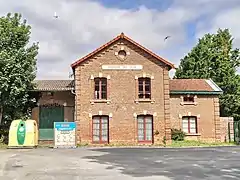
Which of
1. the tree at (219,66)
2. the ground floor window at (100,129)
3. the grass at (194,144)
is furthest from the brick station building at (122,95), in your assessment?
the tree at (219,66)

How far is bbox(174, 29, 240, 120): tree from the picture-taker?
4791cm

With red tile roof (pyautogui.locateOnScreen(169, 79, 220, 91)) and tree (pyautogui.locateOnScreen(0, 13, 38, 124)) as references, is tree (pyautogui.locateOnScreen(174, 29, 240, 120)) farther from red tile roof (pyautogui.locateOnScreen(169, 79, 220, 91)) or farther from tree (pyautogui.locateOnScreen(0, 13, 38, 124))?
tree (pyautogui.locateOnScreen(0, 13, 38, 124))

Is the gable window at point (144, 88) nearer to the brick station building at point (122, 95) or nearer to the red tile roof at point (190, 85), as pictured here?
the brick station building at point (122, 95)

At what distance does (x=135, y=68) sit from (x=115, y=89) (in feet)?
7.37

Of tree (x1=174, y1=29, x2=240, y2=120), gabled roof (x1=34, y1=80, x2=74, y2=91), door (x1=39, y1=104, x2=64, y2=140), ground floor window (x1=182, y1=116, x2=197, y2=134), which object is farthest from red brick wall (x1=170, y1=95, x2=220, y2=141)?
tree (x1=174, y1=29, x2=240, y2=120)

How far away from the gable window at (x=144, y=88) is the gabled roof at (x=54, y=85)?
5.94 metres

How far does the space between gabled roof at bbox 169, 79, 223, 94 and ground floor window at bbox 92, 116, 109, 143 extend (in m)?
6.24

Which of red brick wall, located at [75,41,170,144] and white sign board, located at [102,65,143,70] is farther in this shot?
white sign board, located at [102,65,143,70]

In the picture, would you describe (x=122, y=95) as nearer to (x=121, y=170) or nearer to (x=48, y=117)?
(x=48, y=117)

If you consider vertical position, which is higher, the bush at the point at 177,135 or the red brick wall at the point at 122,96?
the red brick wall at the point at 122,96

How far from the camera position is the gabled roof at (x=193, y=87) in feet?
108

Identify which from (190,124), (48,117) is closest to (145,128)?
(190,124)

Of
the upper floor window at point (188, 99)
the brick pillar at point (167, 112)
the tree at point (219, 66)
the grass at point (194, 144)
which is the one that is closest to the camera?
the grass at point (194, 144)

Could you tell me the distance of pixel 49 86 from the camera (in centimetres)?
3412
